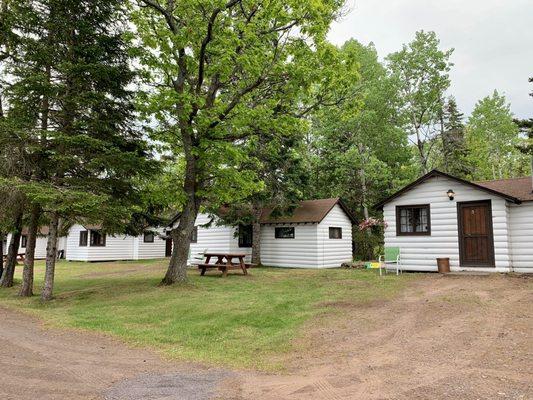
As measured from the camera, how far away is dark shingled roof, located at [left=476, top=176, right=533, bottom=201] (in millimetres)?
14070

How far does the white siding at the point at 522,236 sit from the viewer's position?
45.1 ft

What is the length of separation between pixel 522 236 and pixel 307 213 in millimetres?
10534

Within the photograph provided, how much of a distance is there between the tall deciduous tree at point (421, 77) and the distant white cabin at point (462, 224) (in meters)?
13.6

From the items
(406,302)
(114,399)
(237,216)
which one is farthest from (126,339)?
(237,216)

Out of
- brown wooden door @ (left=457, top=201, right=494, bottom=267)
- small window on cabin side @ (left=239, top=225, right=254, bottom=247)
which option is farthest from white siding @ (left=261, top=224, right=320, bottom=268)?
brown wooden door @ (left=457, top=201, right=494, bottom=267)

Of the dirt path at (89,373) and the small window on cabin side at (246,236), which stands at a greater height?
the small window on cabin side at (246,236)

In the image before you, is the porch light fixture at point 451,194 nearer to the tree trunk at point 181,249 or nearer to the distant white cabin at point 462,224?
the distant white cabin at point 462,224

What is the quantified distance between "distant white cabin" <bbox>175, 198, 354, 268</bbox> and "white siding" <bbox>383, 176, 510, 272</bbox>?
5.32 m

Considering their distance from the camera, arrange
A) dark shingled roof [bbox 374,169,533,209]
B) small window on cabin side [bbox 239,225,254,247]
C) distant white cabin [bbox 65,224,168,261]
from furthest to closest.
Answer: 1. distant white cabin [bbox 65,224,168,261]
2. small window on cabin side [bbox 239,225,254,247]
3. dark shingled roof [bbox 374,169,533,209]

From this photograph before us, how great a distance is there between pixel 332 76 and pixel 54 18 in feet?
28.8

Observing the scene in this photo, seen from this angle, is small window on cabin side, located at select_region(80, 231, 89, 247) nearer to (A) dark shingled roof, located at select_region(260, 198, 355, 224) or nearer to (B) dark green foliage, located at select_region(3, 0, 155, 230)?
(A) dark shingled roof, located at select_region(260, 198, 355, 224)

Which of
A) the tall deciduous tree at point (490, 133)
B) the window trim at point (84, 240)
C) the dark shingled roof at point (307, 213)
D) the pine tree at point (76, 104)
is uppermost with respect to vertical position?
the tall deciduous tree at point (490, 133)

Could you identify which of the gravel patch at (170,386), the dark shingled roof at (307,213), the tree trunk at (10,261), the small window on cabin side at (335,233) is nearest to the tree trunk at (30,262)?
the tree trunk at (10,261)

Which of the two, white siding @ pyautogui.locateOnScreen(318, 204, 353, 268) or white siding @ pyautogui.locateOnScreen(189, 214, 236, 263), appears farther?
white siding @ pyautogui.locateOnScreen(189, 214, 236, 263)
